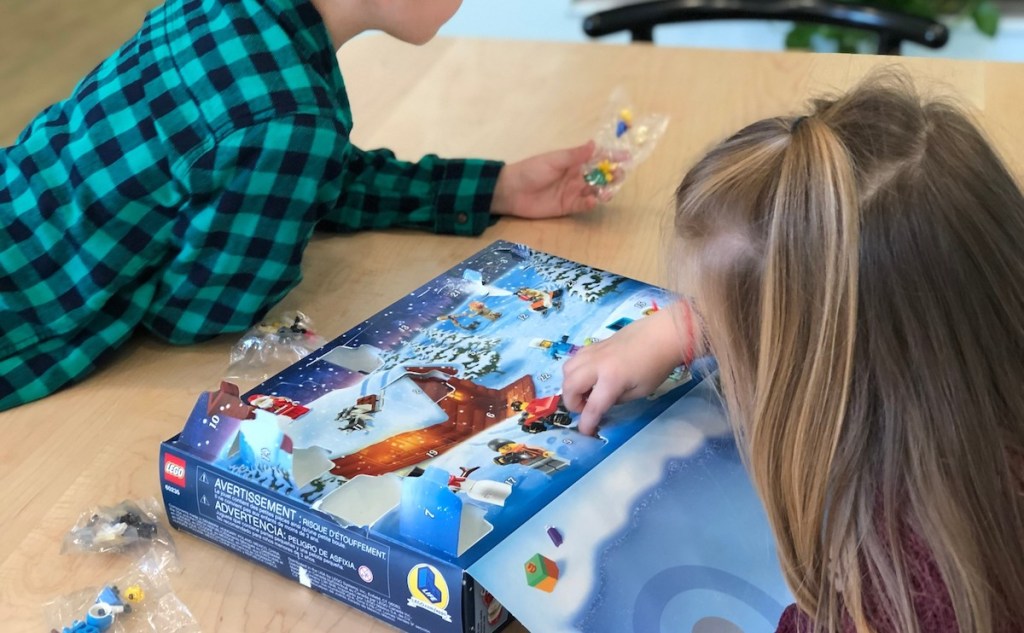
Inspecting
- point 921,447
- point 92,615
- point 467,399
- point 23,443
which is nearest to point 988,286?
point 921,447

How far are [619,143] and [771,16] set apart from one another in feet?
1.66

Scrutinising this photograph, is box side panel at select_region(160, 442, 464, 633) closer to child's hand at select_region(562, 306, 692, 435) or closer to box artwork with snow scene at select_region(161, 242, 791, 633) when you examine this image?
Answer: box artwork with snow scene at select_region(161, 242, 791, 633)

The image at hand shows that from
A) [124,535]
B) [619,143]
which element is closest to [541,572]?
[124,535]

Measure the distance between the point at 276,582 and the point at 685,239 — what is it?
30 cm

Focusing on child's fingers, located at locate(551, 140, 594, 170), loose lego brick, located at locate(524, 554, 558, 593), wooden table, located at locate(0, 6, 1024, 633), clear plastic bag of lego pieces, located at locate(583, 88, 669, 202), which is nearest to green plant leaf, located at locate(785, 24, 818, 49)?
wooden table, located at locate(0, 6, 1024, 633)

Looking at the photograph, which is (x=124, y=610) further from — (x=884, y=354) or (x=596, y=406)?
(x=884, y=354)

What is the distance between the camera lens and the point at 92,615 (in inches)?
23.2

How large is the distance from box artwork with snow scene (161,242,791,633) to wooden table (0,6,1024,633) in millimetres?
44

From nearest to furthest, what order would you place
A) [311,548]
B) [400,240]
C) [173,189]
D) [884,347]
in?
[884,347] < [311,548] < [173,189] < [400,240]

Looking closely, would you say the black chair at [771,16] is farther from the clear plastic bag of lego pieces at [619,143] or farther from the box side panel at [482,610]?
the box side panel at [482,610]

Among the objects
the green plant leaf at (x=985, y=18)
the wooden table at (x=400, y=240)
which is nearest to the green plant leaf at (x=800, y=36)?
the green plant leaf at (x=985, y=18)

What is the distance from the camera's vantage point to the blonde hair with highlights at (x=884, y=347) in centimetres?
48

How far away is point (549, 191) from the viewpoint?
993mm

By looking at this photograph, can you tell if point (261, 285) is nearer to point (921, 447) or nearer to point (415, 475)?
point (415, 475)
